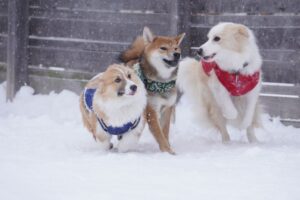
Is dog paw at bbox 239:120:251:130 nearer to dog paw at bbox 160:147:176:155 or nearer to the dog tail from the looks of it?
dog paw at bbox 160:147:176:155

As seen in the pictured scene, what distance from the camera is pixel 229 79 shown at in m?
5.62

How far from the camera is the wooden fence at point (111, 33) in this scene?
6.82 m

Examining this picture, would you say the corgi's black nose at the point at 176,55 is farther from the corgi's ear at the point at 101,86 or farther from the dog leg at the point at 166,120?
the corgi's ear at the point at 101,86

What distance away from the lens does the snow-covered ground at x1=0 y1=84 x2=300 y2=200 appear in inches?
136

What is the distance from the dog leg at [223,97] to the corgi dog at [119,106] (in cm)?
93

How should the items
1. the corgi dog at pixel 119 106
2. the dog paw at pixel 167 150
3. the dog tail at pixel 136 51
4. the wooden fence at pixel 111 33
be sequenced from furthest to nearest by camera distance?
the wooden fence at pixel 111 33 < the dog tail at pixel 136 51 < the dog paw at pixel 167 150 < the corgi dog at pixel 119 106

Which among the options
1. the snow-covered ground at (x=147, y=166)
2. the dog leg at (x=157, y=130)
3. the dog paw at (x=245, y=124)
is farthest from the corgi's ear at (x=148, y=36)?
the dog paw at (x=245, y=124)

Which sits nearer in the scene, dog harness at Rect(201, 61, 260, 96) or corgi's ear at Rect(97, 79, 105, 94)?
corgi's ear at Rect(97, 79, 105, 94)

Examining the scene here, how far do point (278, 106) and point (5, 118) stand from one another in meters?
3.72

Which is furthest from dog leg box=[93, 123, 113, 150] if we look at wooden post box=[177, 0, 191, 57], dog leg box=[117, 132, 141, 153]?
wooden post box=[177, 0, 191, 57]

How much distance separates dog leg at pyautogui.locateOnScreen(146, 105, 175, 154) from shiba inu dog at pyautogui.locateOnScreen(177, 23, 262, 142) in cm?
81

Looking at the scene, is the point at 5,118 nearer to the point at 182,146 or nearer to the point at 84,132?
the point at 84,132

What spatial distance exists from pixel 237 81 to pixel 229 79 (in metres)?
0.09

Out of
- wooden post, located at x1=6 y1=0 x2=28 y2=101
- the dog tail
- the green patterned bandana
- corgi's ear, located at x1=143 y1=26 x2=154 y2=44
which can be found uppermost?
corgi's ear, located at x1=143 y1=26 x2=154 y2=44
